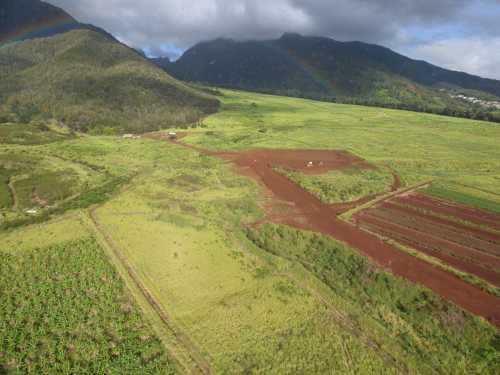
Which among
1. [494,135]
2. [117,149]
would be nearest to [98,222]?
[117,149]

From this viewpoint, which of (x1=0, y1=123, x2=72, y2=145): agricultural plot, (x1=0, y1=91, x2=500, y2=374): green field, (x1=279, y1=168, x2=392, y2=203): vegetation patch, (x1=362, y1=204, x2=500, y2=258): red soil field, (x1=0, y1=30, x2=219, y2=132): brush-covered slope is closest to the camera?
(x1=0, y1=91, x2=500, y2=374): green field

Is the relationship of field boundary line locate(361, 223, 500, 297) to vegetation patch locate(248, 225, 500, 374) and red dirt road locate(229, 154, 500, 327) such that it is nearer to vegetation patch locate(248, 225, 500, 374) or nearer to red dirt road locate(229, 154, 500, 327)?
red dirt road locate(229, 154, 500, 327)

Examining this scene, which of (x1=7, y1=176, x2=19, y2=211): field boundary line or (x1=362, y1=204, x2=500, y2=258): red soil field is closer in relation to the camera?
(x1=362, y1=204, x2=500, y2=258): red soil field

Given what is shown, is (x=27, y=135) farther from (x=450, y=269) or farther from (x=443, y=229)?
(x=450, y=269)

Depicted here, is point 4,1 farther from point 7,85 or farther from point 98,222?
point 98,222

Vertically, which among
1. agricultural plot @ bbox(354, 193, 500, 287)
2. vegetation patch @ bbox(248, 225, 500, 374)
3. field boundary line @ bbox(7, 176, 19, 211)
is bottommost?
field boundary line @ bbox(7, 176, 19, 211)

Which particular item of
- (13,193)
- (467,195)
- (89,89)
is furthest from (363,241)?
(89,89)

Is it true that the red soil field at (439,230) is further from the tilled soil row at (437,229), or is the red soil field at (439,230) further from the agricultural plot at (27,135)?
the agricultural plot at (27,135)

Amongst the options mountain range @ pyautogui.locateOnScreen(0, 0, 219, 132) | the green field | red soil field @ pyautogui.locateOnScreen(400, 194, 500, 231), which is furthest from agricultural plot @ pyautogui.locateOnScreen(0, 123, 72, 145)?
red soil field @ pyautogui.locateOnScreen(400, 194, 500, 231)
